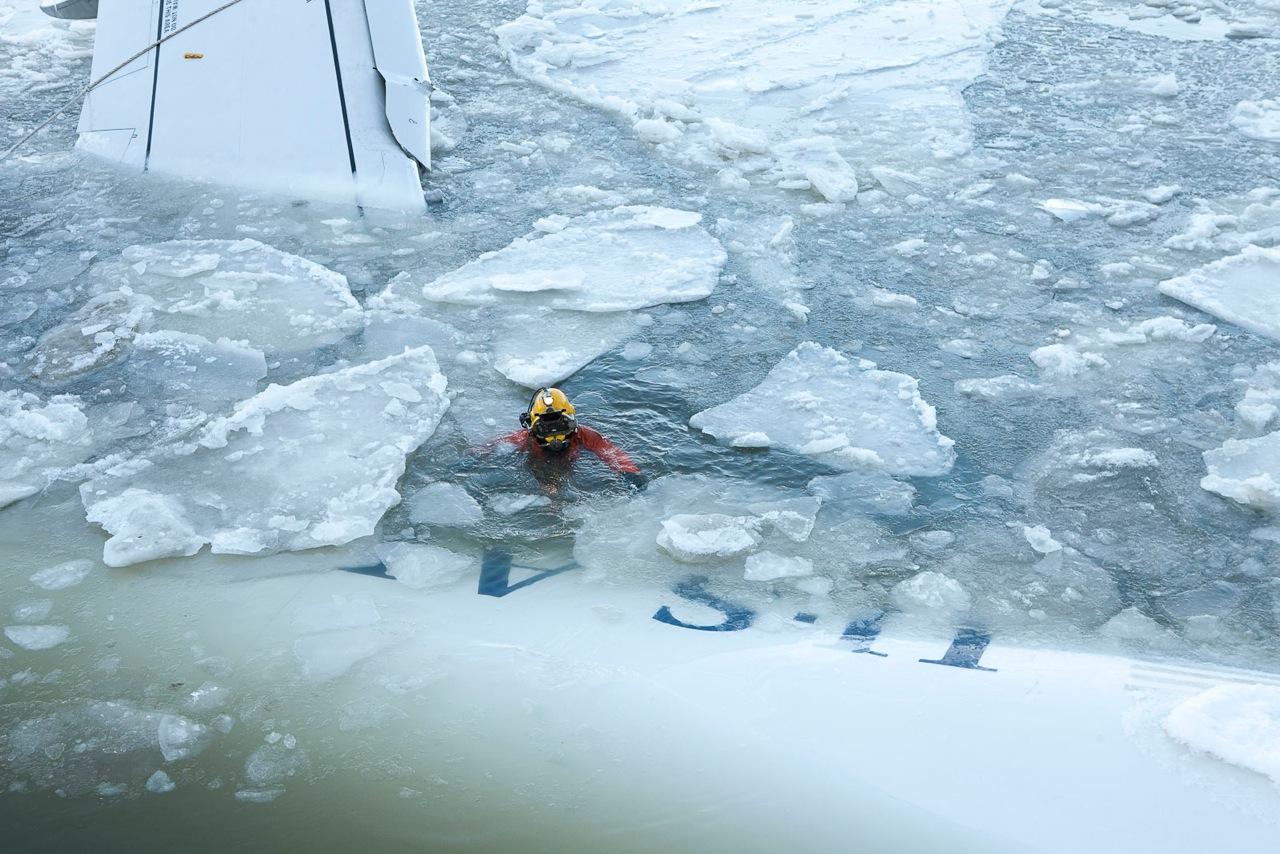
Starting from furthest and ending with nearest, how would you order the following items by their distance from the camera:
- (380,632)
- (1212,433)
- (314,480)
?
(1212,433)
(314,480)
(380,632)

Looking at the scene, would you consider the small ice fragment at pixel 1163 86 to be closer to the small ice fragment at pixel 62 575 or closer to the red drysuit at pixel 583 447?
the red drysuit at pixel 583 447

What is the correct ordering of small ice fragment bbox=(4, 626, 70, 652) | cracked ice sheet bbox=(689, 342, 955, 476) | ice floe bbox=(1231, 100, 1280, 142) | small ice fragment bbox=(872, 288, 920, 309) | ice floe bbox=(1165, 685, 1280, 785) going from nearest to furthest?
1. ice floe bbox=(1165, 685, 1280, 785)
2. small ice fragment bbox=(4, 626, 70, 652)
3. cracked ice sheet bbox=(689, 342, 955, 476)
4. small ice fragment bbox=(872, 288, 920, 309)
5. ice floe bbox=(1231, 100, 1280, 142)

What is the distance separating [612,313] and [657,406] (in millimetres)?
724

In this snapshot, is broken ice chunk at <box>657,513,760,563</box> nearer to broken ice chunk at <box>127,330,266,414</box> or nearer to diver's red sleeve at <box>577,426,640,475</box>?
diver's red sleeve at <box>577,426,640,475</box>

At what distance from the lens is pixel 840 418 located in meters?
3.78

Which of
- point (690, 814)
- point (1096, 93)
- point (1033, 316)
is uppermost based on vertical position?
point (1096, 93)

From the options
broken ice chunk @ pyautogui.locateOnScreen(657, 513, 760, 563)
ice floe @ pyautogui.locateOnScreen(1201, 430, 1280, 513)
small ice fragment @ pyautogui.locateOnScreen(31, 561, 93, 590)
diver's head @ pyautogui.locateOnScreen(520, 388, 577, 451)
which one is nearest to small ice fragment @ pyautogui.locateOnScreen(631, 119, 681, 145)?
diver's head @ pyautogui.locateOnScreen(520, 388, 577, 451)

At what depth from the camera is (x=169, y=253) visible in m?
4.86

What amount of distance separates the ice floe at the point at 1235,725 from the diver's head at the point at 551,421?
183cm

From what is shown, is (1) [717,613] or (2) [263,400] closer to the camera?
(1) [717,613]

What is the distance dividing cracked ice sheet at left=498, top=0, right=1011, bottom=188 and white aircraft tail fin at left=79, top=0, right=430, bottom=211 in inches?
51.2

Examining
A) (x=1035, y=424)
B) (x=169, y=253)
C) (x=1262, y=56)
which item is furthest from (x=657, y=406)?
(x=1262, y=56)

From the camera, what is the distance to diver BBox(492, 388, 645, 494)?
346cm

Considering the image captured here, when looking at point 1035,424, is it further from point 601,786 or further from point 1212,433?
point 601,786
